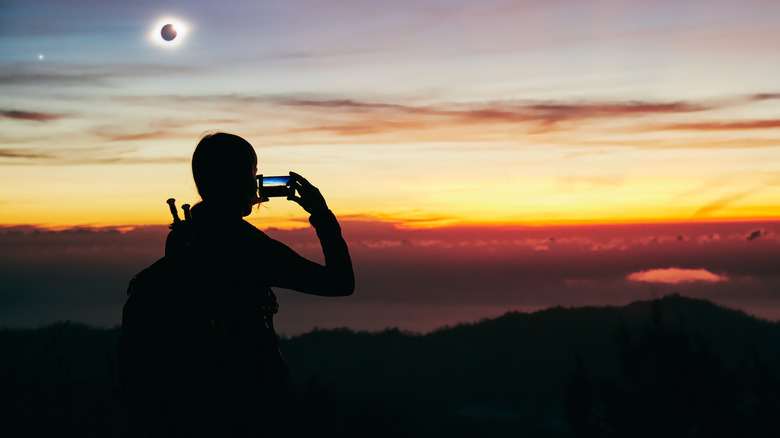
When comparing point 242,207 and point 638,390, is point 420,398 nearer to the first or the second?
point 638,390

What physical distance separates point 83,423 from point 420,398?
179 metres

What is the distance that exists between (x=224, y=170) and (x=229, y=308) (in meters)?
0.51

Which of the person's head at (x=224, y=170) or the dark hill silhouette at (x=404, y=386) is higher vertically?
the person's head at (x=224, y=170)

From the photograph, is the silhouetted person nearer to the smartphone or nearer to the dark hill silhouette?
the smartphone

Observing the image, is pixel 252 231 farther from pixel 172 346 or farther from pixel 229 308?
pixel 172 346

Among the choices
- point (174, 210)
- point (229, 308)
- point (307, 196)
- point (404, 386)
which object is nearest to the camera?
point (174, 210)

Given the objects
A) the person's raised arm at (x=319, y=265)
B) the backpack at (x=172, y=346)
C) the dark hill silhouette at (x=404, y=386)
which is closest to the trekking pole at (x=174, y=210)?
the backpack at (x=172, y=346)

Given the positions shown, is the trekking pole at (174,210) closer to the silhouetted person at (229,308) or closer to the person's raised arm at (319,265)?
the silhouetted person at (229,308)

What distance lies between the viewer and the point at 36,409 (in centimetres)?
501

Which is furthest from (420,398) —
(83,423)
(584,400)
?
(83,423)

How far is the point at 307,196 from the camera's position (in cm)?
266

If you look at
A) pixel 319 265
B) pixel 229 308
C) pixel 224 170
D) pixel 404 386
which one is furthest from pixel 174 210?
pixel 404 386

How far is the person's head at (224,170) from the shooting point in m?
2.49

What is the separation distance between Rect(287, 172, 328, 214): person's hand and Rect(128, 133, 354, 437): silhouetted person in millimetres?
204
